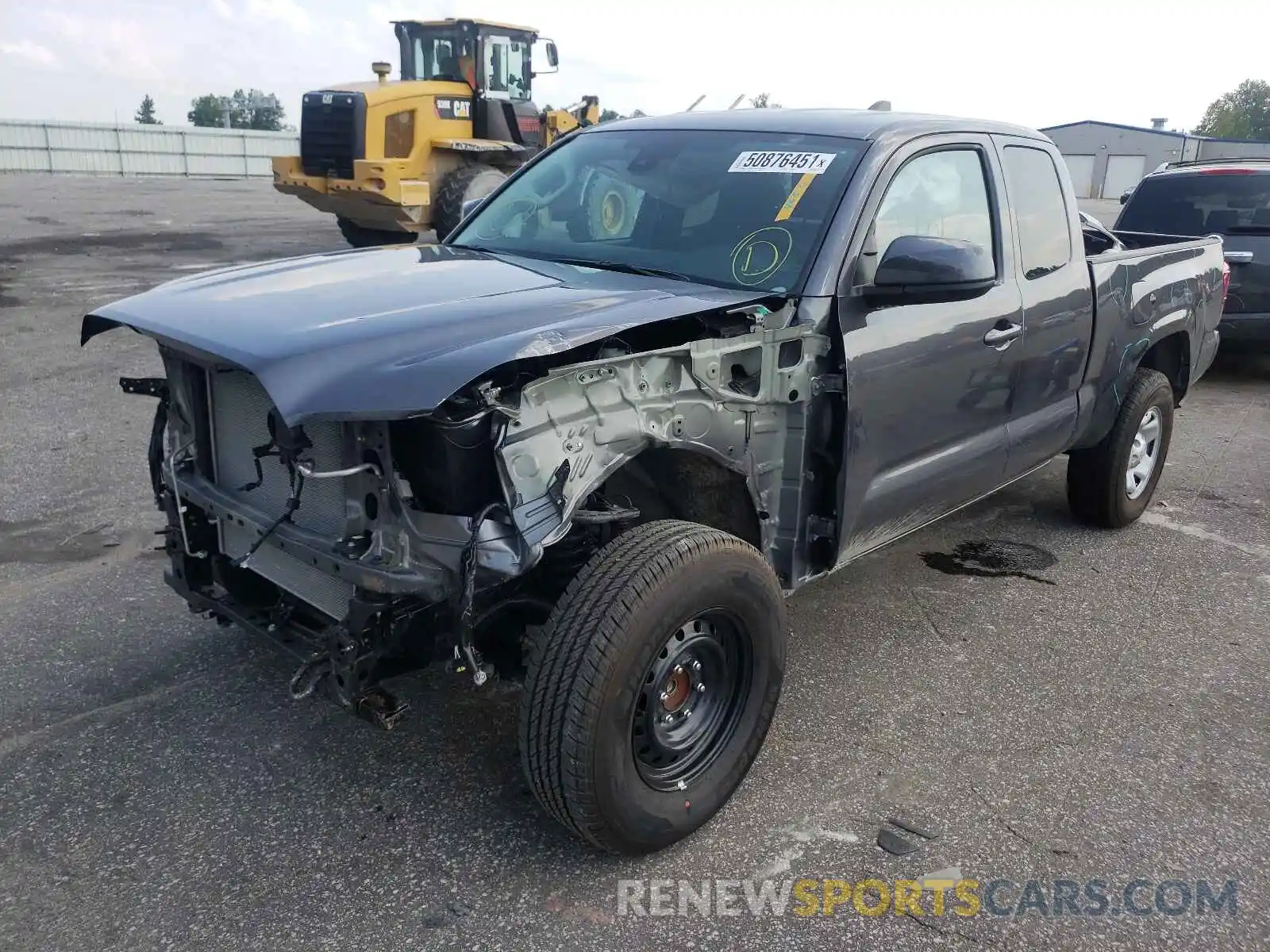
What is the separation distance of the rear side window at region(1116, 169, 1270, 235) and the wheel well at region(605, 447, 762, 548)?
682 cm

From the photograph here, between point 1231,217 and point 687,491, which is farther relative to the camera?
point 1231,217

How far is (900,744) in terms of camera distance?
11.1ft

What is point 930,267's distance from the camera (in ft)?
10.2

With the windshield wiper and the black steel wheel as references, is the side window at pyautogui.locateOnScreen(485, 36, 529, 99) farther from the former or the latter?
the black steel wheel

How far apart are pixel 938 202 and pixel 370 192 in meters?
10.3

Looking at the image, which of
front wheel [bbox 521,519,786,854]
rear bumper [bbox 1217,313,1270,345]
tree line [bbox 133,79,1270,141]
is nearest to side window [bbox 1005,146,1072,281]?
Answer: front wheel [bbox 521,519,786,854]

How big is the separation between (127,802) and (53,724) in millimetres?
569

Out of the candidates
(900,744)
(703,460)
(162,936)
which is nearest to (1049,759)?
(900,744)

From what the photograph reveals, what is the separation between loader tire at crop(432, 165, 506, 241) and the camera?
13.1 metres

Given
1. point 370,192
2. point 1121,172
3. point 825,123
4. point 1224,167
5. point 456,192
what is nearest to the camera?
point 825,123

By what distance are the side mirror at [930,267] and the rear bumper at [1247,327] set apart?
6314 millimetres

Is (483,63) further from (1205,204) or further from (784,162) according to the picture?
(784,162)

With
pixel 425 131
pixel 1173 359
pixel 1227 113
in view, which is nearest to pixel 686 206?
pixel 1173 359

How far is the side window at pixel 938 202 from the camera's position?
3496 mm
